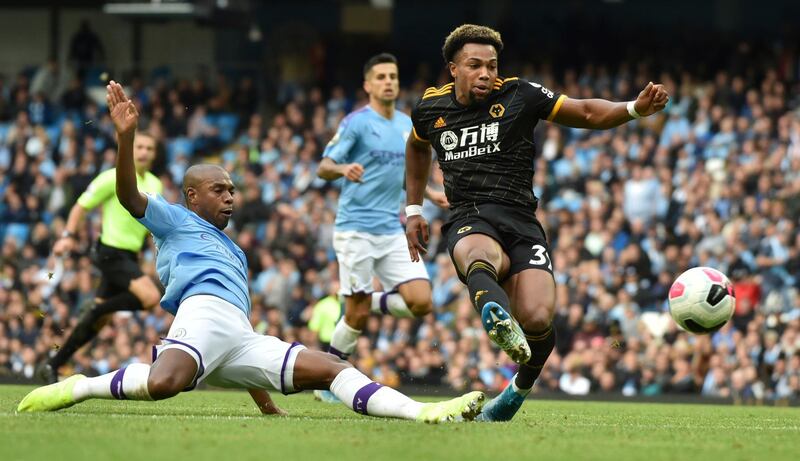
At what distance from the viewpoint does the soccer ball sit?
353 inches

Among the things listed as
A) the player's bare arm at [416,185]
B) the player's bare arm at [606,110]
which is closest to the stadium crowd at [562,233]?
the player's bare arm at [416,185]

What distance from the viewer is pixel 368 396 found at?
727 centimetres

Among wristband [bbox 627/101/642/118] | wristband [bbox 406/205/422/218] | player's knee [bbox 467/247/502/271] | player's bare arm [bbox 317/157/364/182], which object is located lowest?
player's knee [bbox 467/247/502/271]

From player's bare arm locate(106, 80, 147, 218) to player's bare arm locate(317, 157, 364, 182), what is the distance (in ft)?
10.5

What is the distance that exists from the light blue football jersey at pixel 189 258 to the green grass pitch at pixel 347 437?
0.73m

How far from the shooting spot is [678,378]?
623 inches

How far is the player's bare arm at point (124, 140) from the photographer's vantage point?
7.25 m

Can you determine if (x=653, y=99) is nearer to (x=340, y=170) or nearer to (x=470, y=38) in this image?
(x=470, y=38)

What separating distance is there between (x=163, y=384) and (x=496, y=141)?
108 inches

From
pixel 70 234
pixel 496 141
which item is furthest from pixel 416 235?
pixel 70 234

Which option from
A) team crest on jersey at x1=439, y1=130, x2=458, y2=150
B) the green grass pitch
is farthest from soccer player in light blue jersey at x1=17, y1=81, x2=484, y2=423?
team crest on jersey at x1=439, y1=130, x2=458, y2=150

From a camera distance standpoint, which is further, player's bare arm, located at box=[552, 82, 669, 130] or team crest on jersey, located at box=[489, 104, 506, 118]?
team crest on jersey, located at box=[489, 104, 506, 118]

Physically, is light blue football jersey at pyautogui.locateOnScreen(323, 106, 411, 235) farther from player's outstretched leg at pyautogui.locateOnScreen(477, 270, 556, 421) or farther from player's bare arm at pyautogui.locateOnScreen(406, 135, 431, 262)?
player's outstretched leg at pyautogui.locateOnScreen(477, 270, 556, 421)

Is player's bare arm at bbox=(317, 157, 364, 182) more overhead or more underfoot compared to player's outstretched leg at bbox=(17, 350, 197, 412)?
more overhead
